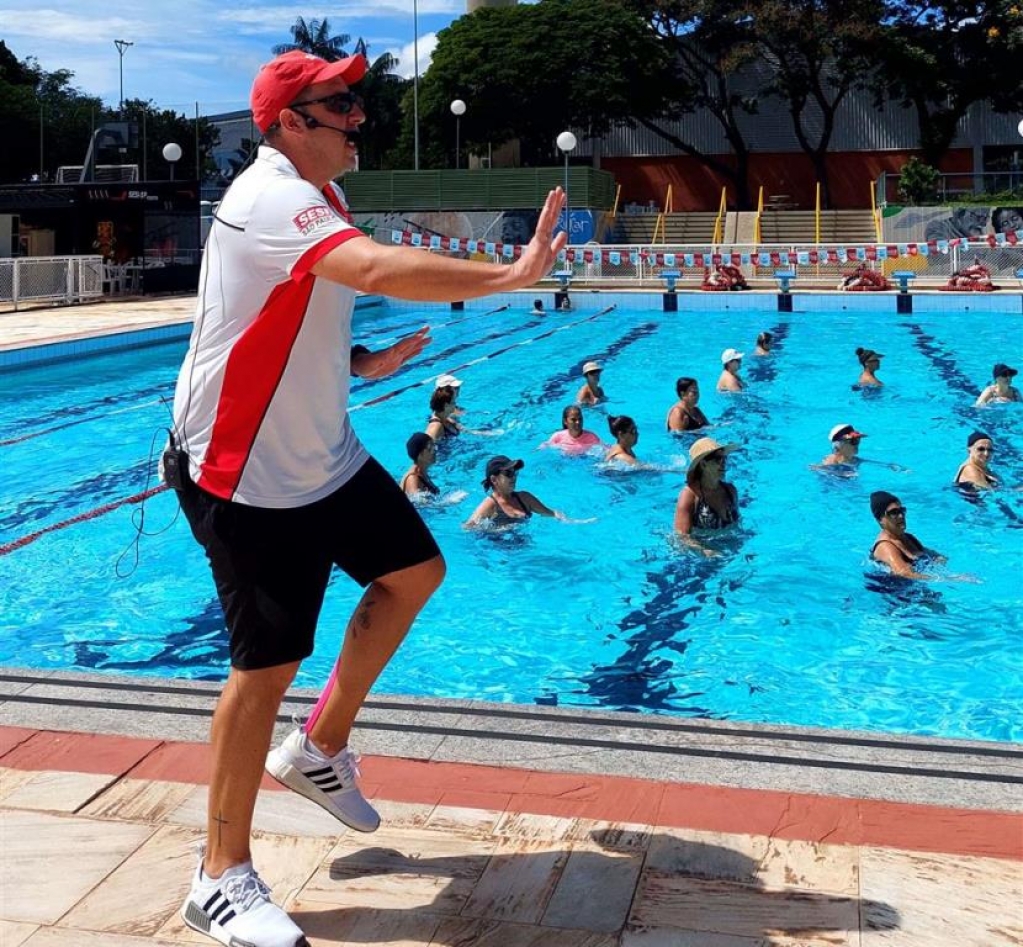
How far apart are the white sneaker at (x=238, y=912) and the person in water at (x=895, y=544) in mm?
5515

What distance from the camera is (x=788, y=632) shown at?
6855mm

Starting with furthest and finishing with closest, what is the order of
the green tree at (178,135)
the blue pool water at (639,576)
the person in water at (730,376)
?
the green tree at (178,135) → the person in water at (730,376) → the blue pool water at (639,576)

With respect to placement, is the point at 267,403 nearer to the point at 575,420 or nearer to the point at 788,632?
the point at 788,632

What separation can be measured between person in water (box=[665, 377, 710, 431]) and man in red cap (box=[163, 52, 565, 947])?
30.3 feet

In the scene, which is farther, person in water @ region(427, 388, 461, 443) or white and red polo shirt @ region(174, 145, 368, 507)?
person in water @ region(427, 388, 461, 443)

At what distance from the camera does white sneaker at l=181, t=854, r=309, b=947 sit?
255cm

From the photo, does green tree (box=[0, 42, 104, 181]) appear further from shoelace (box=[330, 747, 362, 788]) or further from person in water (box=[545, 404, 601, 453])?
shoelace (box=[330, 747, 362, 788])

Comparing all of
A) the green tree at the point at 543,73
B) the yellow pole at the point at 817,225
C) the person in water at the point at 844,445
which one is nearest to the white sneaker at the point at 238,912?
the person in water at the point at 844,445

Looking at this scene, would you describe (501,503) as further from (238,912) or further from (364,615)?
(238,912)

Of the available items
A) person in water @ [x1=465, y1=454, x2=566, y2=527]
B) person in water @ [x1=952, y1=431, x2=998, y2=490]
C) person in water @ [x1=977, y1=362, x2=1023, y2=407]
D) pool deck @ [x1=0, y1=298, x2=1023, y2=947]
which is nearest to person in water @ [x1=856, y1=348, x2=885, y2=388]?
person in water @ [x1=977, y1=362, x2=1023, y2=407]

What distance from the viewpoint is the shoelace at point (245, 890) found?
2.60 meters

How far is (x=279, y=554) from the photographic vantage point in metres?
2.72

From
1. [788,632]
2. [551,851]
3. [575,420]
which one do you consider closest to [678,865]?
[551,851]

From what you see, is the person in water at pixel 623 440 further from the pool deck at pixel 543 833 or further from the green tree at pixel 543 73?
the green tree at pixel 543 73
